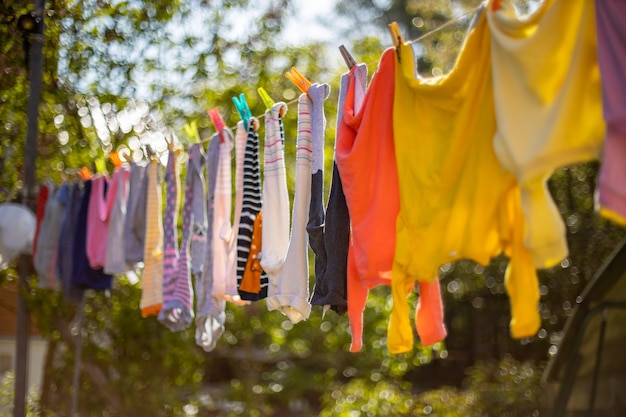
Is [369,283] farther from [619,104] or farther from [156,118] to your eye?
[156,118]

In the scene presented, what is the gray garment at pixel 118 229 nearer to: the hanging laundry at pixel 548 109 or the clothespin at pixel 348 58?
the clothespin at pixel 348 58

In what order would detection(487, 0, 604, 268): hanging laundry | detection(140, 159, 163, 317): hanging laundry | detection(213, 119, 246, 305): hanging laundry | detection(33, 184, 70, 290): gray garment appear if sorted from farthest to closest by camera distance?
detection(33, 184, 70, 290): gray garment
detection(140, 159, 163, 317): hanging laundry
detection(213, 119, 246, 305): hanging laundry
detection(487, 0, 604, 268): hanging laundry

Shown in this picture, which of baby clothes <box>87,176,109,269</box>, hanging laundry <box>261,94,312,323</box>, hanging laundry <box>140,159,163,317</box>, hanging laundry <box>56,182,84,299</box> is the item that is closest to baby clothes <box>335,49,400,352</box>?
hanging laundry <box>261,94,312,323</box>

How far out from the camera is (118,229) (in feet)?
13.9

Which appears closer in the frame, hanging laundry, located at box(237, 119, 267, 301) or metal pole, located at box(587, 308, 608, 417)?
metal pole, located at box(587, 308, 608, 417)

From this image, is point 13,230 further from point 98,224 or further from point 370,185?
point 370,185

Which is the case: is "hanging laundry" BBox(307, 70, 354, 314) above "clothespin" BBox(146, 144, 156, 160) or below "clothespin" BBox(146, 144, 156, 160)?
below

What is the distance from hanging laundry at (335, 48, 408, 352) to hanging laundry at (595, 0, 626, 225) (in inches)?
31.7

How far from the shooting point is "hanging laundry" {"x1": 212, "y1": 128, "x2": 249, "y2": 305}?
348 cm

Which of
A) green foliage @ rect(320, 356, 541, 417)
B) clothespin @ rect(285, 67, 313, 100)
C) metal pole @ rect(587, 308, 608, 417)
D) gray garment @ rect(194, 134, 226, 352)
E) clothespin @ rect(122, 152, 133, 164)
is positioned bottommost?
green foliage @ rect(320, 356, 541, 417)

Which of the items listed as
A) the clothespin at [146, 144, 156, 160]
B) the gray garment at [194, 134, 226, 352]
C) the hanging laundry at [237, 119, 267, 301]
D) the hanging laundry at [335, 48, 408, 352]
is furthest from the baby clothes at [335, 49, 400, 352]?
the clothespin at [146, 144, 156, 160]

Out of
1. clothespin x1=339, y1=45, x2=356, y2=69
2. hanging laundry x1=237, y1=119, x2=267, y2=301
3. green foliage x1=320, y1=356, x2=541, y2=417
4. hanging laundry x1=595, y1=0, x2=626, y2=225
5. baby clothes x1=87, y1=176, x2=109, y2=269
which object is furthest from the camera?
green foliage x1=320, y1=356, x2=541, y2=417

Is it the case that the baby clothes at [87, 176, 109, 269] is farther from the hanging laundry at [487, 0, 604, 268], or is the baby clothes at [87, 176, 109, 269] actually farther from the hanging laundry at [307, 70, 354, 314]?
the hanging laundry at [487, 0, 604, 268]

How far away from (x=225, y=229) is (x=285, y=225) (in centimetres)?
48
